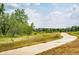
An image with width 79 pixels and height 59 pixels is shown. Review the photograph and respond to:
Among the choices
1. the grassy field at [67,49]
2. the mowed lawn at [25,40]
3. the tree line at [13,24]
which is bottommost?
the grassy field at [67,49]

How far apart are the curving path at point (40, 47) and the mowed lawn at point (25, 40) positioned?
0.10 ft

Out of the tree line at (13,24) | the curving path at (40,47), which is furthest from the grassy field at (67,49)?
the tree line at (13,24)

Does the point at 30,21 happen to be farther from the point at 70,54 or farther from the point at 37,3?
the point at 70,54

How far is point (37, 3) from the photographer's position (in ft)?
9.18

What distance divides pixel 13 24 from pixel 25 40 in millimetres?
161

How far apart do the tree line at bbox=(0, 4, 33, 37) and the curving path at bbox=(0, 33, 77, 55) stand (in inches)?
4.9

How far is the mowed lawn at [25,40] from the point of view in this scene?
280cm

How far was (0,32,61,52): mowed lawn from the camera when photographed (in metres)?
2.80

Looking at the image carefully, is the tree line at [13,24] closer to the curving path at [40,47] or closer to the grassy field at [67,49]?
the curving path at [40,47]

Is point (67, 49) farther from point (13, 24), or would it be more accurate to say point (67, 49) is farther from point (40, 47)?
point (13, 24)

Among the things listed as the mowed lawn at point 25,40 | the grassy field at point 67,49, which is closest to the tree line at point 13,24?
the mowed lawn at point 25,40

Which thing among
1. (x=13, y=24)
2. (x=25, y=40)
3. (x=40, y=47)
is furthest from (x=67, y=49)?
(x=13, y=24)

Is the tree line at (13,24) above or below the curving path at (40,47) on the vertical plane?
above

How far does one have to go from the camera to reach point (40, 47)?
2814 millimetres
